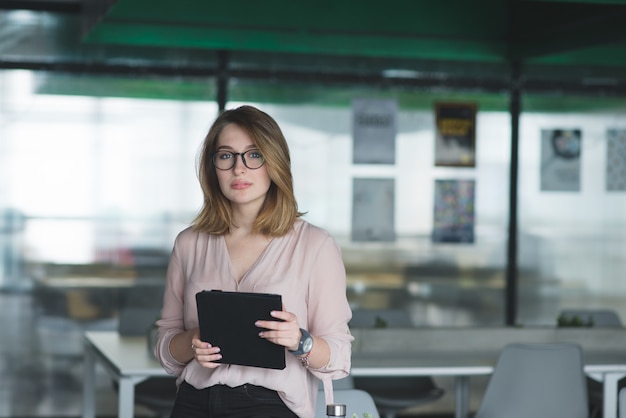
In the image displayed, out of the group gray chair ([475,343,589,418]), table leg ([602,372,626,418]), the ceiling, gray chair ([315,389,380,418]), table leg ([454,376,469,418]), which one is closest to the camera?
gray chair ([315,389,380,418])

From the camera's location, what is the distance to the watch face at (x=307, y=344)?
7.54 ft

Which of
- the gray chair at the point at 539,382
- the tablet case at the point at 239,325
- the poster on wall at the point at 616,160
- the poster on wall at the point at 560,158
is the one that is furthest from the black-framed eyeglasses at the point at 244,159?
the poster on wall at the point at 616,160

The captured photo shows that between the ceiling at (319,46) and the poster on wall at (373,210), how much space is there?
2.25 ft

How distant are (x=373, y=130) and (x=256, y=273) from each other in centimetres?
528

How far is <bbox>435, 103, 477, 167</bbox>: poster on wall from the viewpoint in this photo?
25.4 ft

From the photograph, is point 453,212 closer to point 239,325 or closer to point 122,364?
point 122,364

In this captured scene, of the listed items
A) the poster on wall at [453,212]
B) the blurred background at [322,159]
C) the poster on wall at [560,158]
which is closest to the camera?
the blurred background at [322,159]

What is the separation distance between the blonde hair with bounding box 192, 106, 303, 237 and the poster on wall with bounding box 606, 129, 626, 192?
19.5 ft

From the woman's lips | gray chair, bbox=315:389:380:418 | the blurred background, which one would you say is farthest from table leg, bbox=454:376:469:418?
the woman's lips

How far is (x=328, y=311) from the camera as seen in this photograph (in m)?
2.42

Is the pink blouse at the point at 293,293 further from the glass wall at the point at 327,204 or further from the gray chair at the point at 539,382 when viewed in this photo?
the glass wall at the point at 327,204

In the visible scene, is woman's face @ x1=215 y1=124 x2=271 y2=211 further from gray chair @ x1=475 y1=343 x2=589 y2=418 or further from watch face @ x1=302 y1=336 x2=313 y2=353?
gray chair @ x1=475 y1=343 x2=589 y2=418

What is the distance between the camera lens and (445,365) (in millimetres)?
5160

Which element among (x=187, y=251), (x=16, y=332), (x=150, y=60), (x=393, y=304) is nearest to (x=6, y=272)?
(x=16, y=332)
